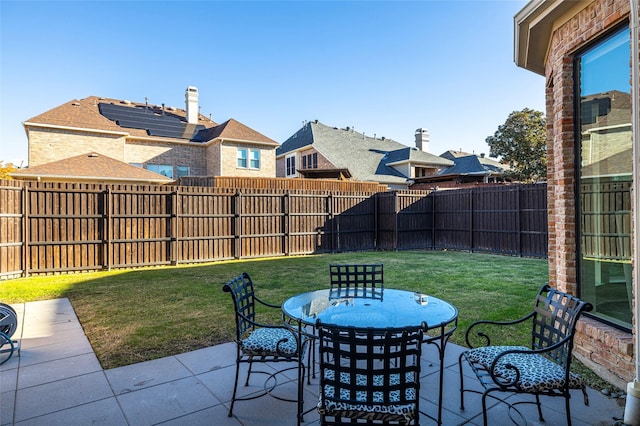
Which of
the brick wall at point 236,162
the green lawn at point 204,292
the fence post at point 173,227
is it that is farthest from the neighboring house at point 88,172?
the green lawn at point 204,292

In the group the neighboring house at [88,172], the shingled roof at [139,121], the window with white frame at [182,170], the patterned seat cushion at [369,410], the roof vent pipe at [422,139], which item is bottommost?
the patterned seat cushion at [369,410]

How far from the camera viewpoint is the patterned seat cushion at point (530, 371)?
2.20 metres

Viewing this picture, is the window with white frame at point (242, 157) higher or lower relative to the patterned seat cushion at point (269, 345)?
higher

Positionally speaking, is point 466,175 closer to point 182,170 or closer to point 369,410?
point 182,170

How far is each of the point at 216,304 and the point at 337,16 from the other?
9.06m

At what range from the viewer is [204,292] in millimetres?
6543

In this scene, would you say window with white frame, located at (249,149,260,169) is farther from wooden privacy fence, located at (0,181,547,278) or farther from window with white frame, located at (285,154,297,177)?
wooden privacy fence, located at (0,181,547,278)

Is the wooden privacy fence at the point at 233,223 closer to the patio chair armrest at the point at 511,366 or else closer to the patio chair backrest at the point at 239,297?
the patio chair backrest at the point at 239,297

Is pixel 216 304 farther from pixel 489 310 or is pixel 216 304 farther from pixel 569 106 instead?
pixel 569 106

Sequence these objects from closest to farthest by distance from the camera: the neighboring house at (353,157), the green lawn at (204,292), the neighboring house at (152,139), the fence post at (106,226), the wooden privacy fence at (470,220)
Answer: the green lawn at (204,292) → the fence post at (106,226) → the wooden privacy fence at (470,220) → the neighboring house at (152,139) → the neighboring house at (353,157)

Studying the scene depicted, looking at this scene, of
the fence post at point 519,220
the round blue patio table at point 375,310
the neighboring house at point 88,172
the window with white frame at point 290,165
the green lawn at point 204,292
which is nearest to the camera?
the round blue patio table at point 375,310

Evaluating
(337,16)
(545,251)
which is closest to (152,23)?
(337,16)

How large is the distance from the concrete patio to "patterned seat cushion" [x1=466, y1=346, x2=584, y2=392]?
1.28 feet

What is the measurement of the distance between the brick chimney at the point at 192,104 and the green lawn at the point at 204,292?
1442 cm
